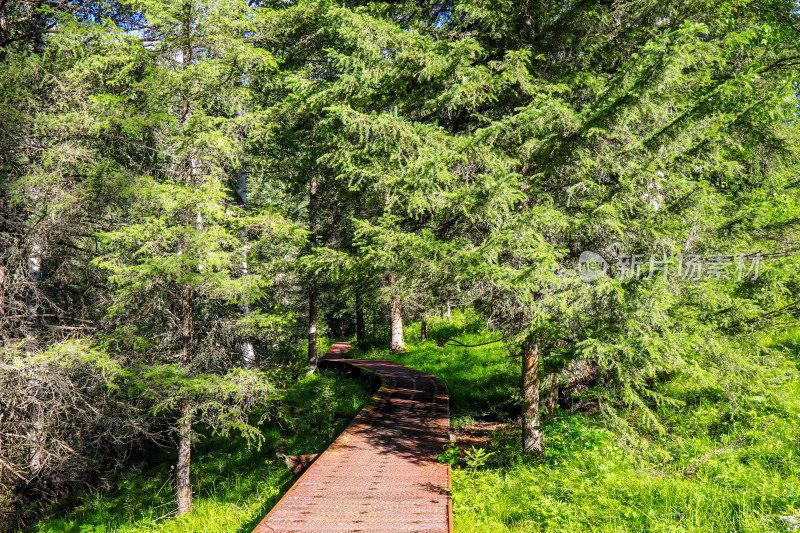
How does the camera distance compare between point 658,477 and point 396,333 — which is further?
point 396,333

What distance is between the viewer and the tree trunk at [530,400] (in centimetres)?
742

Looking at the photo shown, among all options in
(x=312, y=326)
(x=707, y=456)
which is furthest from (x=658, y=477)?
(x=312, y=326)

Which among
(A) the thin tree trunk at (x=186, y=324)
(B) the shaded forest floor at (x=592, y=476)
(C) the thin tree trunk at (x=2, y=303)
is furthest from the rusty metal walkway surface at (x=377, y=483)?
(C) the thin tree trunk at (x=2, y=303)

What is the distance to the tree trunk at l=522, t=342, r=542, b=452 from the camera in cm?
742

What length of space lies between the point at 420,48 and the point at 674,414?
755cm

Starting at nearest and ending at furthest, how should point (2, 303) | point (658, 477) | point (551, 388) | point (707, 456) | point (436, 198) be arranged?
point (658, 477) → point (707, 456) → point (436, 198) → point (551, 388) → point (2, 303)

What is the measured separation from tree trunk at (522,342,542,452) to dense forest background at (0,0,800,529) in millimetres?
35

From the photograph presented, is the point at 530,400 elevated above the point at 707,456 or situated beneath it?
elevated above

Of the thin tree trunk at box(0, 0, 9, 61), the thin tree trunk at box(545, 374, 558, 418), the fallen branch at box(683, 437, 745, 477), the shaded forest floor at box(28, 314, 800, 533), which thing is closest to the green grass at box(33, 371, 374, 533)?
the shaded forest floor at box(28, 314, 800, 533)

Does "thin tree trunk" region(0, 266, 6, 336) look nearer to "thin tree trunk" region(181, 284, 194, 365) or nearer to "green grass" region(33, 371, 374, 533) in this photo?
"thin tree trunk" region(181, 284, 194, 365)

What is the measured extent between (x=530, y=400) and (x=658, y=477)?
97.5 inches

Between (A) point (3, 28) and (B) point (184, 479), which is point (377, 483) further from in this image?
(A) point (3, 28)

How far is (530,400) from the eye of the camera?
294 inches

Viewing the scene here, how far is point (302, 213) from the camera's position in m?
24.7
